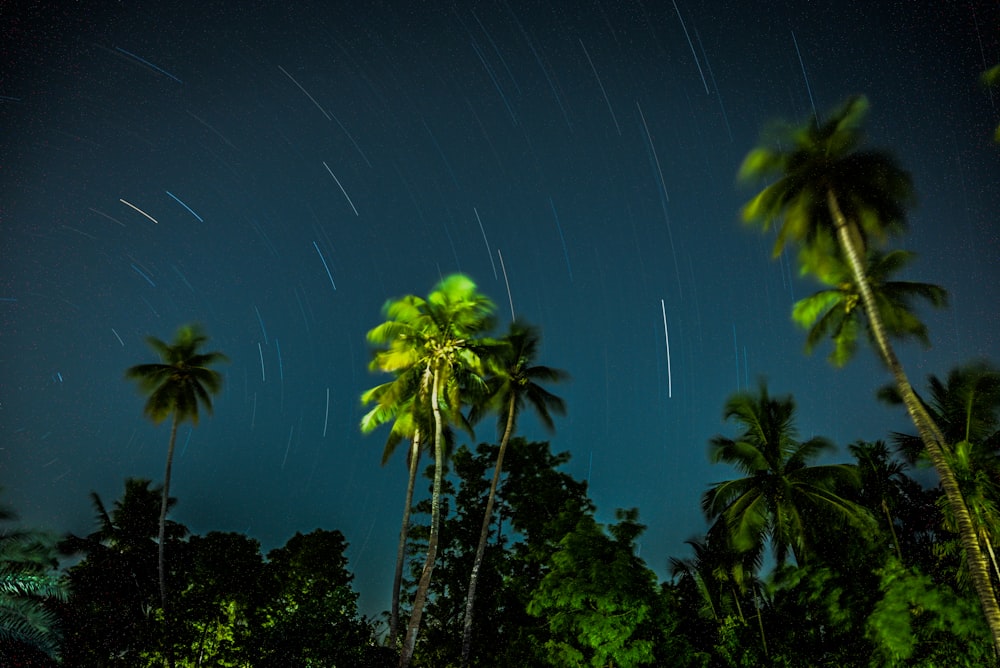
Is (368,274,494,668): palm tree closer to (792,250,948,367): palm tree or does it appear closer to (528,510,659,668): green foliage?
(528,510,659,668): green foliage

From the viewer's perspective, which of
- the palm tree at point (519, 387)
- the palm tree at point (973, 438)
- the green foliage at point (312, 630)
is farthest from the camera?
the palm tree at point (519, 387)

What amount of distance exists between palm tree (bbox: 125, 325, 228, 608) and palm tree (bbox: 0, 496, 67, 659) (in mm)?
17071

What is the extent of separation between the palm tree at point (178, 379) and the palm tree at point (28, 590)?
56.0 feet

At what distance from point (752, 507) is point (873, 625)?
5.84 metres

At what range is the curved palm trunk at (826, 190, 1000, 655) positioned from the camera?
39.5 ft

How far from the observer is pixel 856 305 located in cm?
2011

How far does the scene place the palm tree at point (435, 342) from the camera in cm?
2239

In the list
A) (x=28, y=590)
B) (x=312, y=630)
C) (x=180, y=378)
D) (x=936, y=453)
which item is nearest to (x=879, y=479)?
(x=936, y=453)

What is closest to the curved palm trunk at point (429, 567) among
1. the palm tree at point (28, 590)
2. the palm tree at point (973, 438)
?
the palm tree at point (28, 590)

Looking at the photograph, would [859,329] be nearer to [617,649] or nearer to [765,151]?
[765,151]

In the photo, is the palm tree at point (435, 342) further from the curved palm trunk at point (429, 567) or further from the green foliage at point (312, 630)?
the green foliage at point (312, 630)

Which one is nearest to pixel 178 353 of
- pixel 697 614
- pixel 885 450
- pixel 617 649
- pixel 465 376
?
pixel 465 376

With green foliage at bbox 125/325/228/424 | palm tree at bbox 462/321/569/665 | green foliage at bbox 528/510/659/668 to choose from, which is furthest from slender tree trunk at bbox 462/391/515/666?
green foliage at bbox 125/325/228/424

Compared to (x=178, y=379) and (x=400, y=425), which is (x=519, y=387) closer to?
(x=400, y=425)
